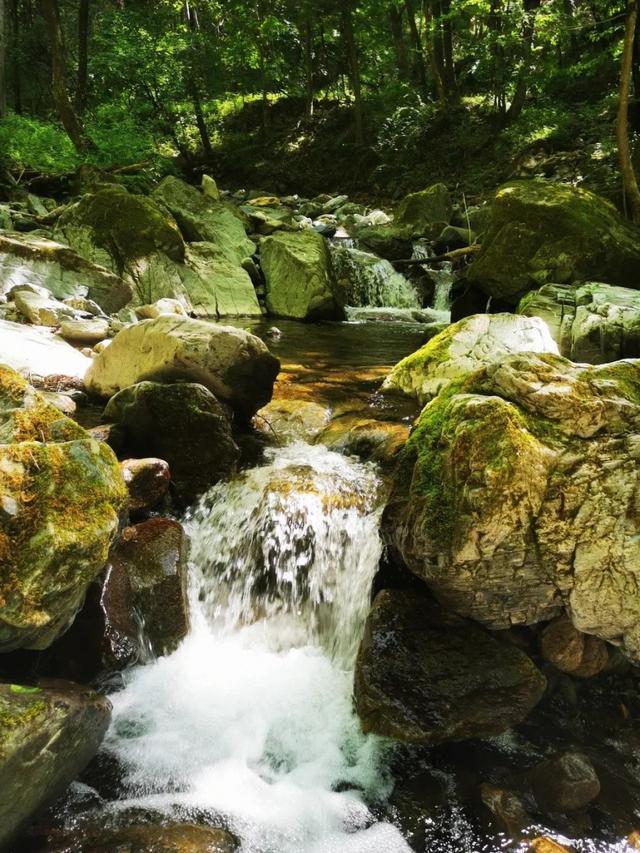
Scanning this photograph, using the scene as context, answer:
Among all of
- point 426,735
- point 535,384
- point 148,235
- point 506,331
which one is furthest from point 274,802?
point 148,235

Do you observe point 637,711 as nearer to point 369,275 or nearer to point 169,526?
point 169,526

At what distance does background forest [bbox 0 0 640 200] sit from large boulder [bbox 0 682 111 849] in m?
14.8

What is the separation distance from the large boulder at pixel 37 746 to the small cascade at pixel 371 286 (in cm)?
1175

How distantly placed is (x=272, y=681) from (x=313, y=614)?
55cm

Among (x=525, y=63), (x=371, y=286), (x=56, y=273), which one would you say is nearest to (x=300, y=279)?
(x=371, y=286)

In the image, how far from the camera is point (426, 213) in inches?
638

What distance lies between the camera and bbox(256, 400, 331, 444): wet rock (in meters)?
5.72

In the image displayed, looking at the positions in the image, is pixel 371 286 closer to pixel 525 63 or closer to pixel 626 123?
pixel 626 123

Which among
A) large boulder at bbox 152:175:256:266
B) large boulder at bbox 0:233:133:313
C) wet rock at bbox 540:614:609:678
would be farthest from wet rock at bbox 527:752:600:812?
large boulder at bbox 152:175:256:266

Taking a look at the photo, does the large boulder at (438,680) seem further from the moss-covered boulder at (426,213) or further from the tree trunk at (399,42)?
the tree trunk at (399,42)

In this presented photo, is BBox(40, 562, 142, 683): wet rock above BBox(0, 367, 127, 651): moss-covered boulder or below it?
below

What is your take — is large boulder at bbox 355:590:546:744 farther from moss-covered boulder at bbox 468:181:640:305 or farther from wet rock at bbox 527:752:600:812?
moss-covered boulder at bbox 468:181:640:305

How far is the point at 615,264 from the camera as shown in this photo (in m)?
8.84

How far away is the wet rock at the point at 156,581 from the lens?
144 inches
